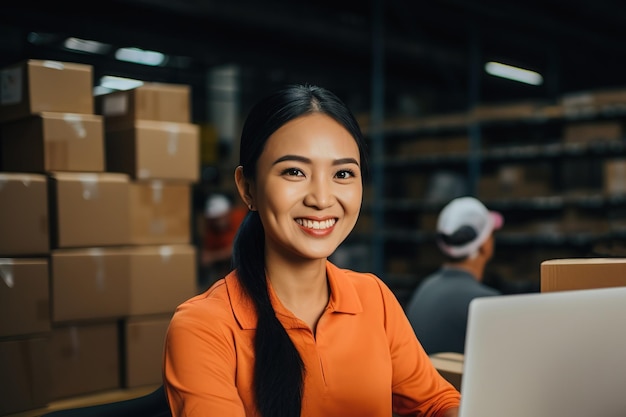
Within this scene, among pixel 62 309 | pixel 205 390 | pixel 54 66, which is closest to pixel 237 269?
pixel 205 390

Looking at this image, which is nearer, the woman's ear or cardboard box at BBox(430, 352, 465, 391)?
the woman's ear

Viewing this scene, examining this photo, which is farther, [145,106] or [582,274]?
[145,106]

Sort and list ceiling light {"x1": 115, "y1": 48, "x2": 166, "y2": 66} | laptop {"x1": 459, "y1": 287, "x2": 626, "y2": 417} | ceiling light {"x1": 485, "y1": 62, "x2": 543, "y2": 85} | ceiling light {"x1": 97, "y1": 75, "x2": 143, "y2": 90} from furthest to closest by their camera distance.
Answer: ceiling light {"x1": 485, "y1": 62, "x2": 543, "y2": 85} → ceiling light {"x1": 97, "y1": 75, "x2": 143, "y2": 90} → ceiling light {"x1": 115, "y1": 48, "x2": 166, "y2": 66} → laptop {"x1": 459, "y1": 287, "x2": 626, "y2": 417}

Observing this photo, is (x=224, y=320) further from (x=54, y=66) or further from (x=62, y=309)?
(x=54, y=66)

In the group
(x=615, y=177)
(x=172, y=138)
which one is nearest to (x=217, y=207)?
(x=615, y=177)

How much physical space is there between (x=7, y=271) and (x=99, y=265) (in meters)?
0.38

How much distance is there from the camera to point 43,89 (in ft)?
8.99

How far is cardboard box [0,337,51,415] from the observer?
8.09 ft

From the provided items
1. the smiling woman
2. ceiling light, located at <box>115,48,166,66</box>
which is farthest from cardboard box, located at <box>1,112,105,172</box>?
ceiling light, located at <box>115,48,166,66</box>

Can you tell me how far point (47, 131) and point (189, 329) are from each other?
73.4 inches

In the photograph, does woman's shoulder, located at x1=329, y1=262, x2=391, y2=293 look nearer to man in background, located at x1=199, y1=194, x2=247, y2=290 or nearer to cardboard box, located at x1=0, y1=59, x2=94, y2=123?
cardboard box, located at x1=0, y1=59, x2=94, y2=123

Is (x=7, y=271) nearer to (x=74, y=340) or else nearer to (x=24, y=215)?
(x=24, y=215)

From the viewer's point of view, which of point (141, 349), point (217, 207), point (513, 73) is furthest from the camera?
point (513, 73)

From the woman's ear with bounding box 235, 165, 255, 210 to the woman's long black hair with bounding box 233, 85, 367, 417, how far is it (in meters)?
0.01
